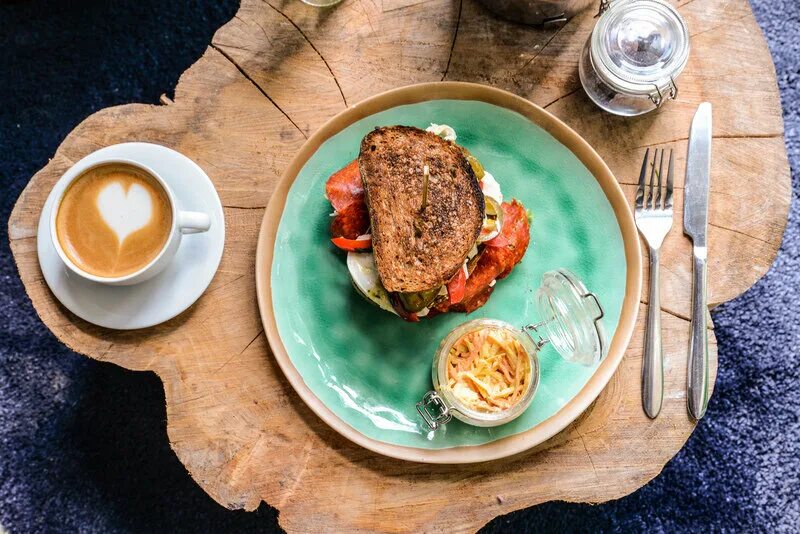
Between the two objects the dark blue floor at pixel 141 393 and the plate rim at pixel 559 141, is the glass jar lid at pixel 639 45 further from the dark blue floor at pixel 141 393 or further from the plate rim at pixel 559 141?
the dark blue floor at pixel 141 393

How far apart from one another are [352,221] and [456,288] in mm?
315

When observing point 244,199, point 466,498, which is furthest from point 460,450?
point 244,199

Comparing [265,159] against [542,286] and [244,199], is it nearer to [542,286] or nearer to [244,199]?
[244,199]

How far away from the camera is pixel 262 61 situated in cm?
183

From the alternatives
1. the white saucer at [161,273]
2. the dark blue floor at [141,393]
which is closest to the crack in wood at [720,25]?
the dark blue floor at [141,393]

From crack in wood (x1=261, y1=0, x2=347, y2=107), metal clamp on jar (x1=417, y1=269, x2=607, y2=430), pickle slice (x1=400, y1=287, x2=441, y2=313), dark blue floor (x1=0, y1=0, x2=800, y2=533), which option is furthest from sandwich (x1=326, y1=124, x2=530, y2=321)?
dark blue floor (x1=0, y1=0, x2=800, y2=533)

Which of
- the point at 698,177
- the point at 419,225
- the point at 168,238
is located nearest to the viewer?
the point at 168,238

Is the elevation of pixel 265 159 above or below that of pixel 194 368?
above

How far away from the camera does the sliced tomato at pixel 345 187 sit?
5.79 ft

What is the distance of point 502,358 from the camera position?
A: 5.85 ft

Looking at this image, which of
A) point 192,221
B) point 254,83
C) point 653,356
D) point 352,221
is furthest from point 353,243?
point 653,356

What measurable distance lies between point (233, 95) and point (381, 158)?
17.4 inches

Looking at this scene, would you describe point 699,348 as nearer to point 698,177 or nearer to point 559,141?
point 698,177

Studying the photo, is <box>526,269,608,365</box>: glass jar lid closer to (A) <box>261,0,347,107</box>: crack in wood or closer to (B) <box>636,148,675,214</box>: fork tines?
(B) <box>636,148,675,214</box>: fork tines
